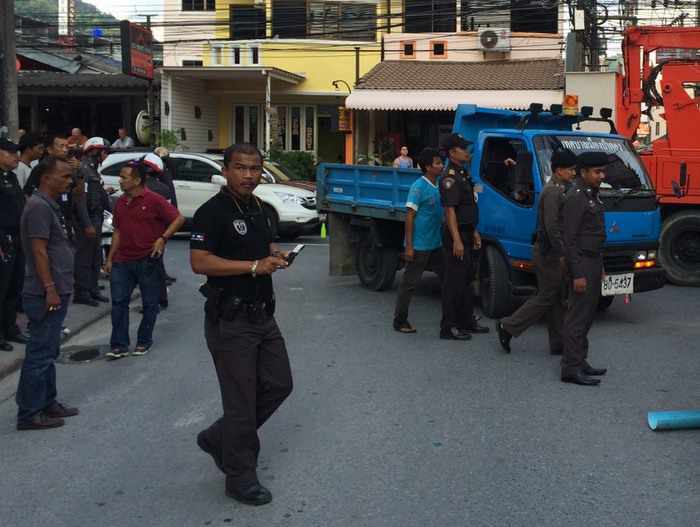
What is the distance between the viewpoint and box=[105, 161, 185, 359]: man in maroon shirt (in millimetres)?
7980

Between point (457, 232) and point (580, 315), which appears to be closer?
point (580, 315)

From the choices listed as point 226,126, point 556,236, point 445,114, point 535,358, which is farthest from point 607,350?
point 226,126

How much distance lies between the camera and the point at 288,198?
55.8 feet

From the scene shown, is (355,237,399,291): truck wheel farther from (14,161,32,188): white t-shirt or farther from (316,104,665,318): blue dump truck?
(14,161,32,188): white t-shirt

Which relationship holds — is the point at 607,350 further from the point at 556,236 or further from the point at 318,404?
the point at 318,404

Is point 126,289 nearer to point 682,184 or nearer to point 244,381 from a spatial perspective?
point 244,381

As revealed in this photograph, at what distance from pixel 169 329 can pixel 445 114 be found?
20768 millimetres

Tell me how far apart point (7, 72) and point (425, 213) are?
20.0ft

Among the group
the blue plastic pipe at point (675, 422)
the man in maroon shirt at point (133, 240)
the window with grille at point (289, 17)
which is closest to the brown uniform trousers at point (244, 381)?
the blue plastic pipe at point (675, 422)

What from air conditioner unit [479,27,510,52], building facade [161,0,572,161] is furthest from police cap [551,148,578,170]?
air conditioner unit [479,27,510,52]

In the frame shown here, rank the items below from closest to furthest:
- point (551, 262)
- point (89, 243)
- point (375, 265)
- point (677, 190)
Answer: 1. point (551, 262)
2. point (89, 243)
3. point (375, 265)
4. point (677, 190)

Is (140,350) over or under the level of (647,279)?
under

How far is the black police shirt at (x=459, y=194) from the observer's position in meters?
8.34

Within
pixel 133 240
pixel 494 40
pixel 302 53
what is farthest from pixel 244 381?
pixel 302 53
